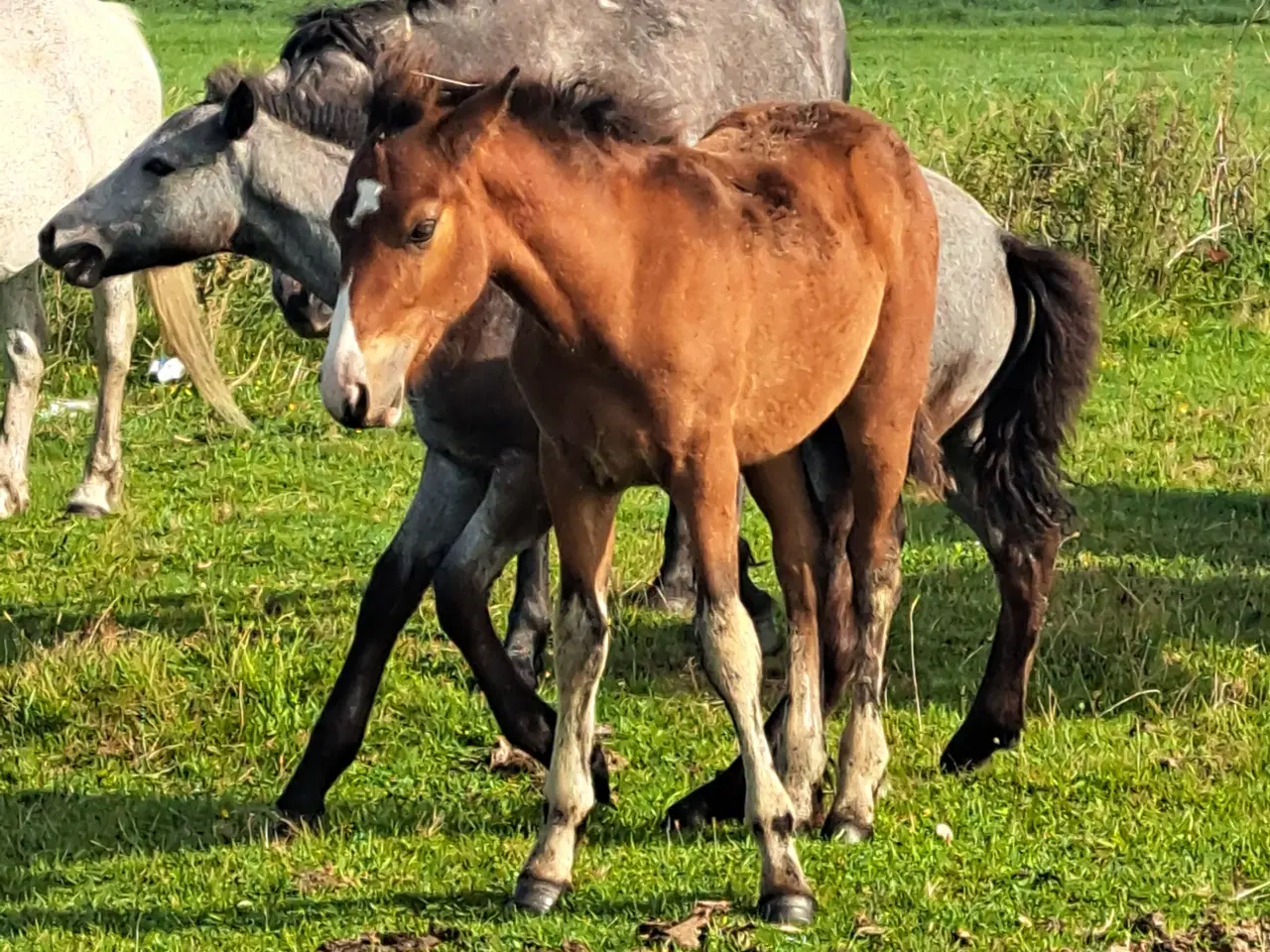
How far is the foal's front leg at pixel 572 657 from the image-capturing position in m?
4.54

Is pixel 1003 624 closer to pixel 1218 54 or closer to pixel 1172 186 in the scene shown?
pixel 1172 186

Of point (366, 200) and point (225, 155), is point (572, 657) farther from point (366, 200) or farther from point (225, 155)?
point (225, 155)

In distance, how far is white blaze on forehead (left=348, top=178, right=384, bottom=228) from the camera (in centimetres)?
404

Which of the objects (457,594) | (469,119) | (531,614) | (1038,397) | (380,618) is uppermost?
(469,119)

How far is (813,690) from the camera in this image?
16.5ft

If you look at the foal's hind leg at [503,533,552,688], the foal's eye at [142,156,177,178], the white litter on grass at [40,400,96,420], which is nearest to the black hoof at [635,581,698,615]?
the foal's hind leg at [503,533,552,688]

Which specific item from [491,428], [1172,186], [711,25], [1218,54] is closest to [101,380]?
[711,25]

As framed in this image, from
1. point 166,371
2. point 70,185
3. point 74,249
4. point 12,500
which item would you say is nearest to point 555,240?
point 74,249

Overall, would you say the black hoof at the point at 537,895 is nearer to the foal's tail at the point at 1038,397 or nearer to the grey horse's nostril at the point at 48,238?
the foal's tail at the point at 1038,397

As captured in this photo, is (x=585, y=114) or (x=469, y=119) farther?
(x=585, y=114)

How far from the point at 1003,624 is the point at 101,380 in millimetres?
4758

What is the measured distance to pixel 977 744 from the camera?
19.0 ft

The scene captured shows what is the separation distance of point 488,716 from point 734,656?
1898 millimetres

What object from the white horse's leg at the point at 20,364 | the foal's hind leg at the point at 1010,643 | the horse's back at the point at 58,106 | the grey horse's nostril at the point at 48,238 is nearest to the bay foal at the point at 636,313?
the foal's hind leg at the point at 1010,643
